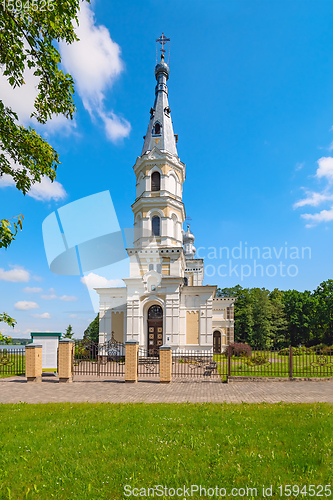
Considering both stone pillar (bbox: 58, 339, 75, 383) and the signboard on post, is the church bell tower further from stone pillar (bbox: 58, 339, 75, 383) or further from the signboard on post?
stone pillar (bbox: 58, 339, 75, 383)

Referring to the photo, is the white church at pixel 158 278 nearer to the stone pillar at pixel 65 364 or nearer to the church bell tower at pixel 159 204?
the church bell tower at pixel 159 204

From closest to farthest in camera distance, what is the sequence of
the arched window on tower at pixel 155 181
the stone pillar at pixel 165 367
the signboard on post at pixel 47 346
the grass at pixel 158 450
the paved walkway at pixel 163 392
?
the grass at pixel 158 450, the paved walkway at pixel 163 392, the stone pillar at pixel 165 367, the signboard on post at pixel 47 346, the arched window on tower at pixel 155 181

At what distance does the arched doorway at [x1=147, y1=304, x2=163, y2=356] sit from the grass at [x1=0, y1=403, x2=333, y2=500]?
17.0 metres

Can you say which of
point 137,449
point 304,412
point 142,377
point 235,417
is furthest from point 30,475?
point 142,377

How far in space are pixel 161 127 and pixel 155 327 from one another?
1692 cm

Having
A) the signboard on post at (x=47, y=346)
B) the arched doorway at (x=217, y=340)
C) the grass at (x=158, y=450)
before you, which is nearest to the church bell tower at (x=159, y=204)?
the arched doorway at (x=217, y=340)

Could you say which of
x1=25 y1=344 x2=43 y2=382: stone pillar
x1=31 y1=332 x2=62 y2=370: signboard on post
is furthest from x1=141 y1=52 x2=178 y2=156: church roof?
x1=25 y1=344 x2=43 y2=382: stone pillar

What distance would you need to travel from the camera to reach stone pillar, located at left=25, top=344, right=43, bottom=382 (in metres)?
13.8

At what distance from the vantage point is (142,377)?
15180 millimetres

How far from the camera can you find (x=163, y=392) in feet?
37.4

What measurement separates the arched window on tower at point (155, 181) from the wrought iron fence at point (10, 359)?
15893 mm

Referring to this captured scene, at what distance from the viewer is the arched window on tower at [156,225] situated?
86.1 ft

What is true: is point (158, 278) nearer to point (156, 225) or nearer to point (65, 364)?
point (156, 225)

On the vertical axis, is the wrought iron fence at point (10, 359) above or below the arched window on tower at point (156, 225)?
below
